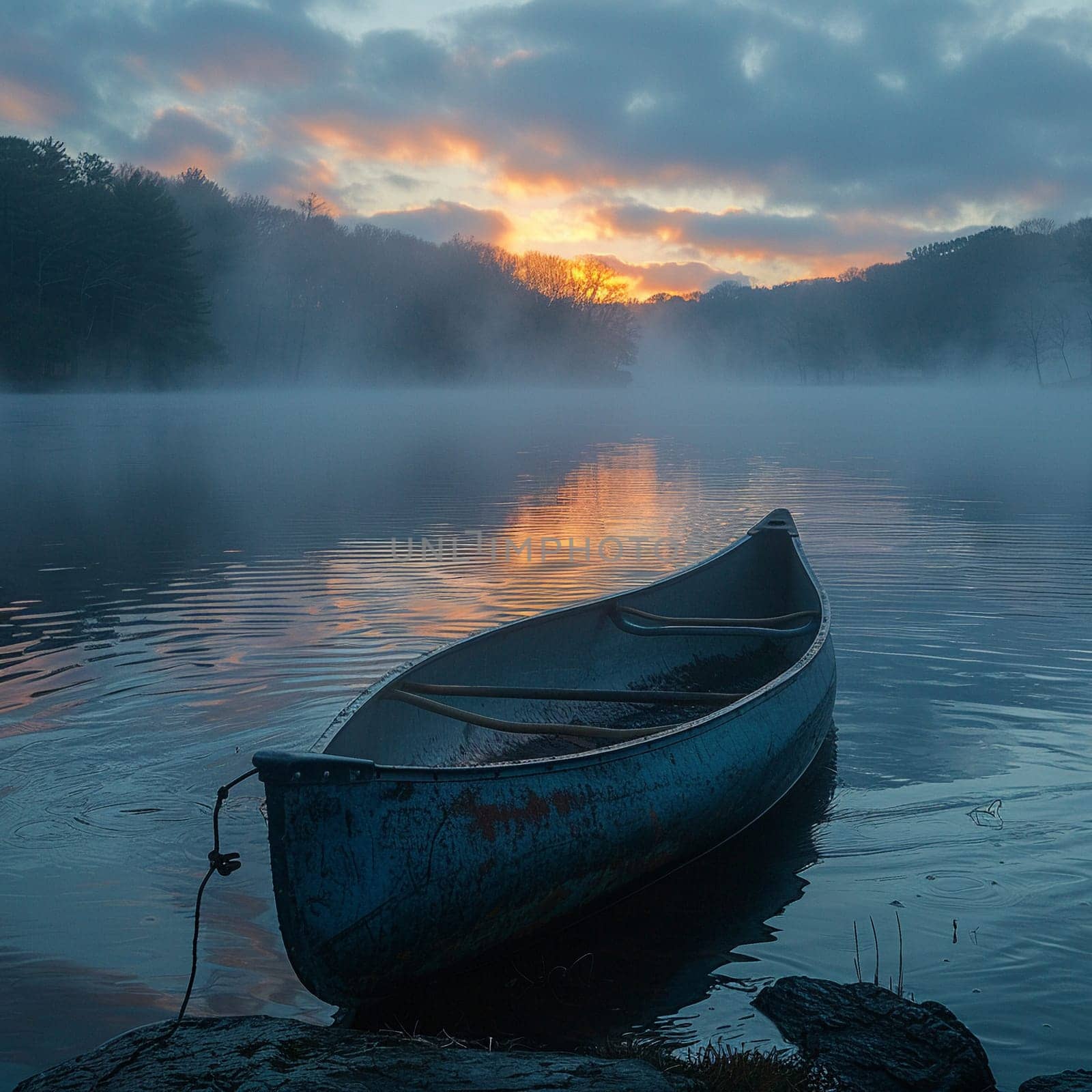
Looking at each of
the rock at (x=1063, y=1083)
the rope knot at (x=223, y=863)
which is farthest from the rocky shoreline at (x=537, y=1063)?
the rope knot at (x=223, y=863)

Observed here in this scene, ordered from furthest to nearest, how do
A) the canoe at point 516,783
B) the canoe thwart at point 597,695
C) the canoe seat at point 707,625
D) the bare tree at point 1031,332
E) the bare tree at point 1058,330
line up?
the bare tree at point 1031,332, the bare tree at point 1058,330, the canoe seat at point 707,625, the canoe thwart at point 597,695, the canoe at point 516,783

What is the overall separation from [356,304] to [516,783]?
358 ft

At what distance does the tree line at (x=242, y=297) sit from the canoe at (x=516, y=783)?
61513mm

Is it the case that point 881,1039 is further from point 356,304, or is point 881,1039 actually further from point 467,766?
point 356,304

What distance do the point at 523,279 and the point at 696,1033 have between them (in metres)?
133

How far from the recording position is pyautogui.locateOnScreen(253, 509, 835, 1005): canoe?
436cm

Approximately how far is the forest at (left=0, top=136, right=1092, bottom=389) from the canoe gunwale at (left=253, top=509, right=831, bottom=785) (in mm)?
62826

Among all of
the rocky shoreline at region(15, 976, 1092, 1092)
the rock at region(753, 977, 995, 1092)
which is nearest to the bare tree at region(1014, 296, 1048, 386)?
the rock at region(753, 977, 995, 1092)

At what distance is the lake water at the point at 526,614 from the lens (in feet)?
16.5

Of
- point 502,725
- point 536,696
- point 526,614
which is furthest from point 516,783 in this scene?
point 526,614

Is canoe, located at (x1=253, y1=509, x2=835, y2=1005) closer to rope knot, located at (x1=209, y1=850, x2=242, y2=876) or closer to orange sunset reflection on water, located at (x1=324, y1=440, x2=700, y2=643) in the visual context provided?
rope knot, located at (x1=209, y1=850, x2=242, y2=876)

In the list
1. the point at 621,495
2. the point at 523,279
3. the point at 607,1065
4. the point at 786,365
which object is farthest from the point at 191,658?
the point at 786,365

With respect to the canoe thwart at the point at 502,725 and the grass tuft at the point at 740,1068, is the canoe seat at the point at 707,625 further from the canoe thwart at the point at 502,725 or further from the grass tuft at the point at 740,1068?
the grass tuft at the point at 740,1068

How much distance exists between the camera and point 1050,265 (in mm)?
133250
